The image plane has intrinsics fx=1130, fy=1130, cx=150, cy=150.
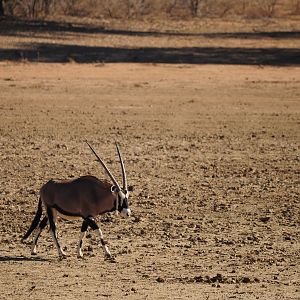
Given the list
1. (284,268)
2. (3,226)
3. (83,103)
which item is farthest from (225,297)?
(83,103)

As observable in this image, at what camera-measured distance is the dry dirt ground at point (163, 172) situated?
33.6ft

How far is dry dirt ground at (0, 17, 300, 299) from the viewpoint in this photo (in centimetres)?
1023

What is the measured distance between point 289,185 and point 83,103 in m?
10.2

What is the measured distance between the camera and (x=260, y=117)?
2406 centimetres

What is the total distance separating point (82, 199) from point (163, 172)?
20.2ft

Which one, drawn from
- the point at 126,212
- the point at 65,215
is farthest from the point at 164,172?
the point at 126,212

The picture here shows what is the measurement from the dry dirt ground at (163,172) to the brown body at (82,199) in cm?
47

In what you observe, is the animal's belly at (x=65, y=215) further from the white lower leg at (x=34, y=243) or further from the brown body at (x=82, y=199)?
the white lower leg at (x=34, y=243)

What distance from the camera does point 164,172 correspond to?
17078mm

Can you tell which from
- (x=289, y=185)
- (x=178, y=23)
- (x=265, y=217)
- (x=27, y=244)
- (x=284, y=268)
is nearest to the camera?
(x=284, y=268)

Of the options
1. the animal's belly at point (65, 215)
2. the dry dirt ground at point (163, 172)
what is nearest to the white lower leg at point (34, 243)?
the dry dirt ground at point (163, 172)

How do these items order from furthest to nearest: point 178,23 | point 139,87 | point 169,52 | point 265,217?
1. point 178,23
2. point 169,52
3. point 139,87
4. point 265,217

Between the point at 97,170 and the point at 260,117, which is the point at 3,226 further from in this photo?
the point at 260,117

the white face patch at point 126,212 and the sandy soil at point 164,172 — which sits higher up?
the white face patch at point 126,212
